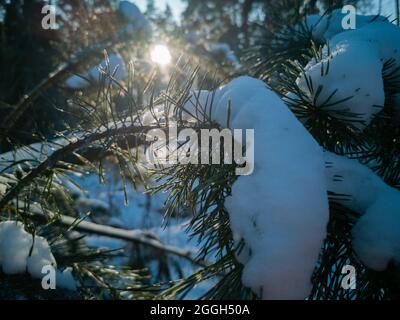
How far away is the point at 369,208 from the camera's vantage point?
2.23 ft

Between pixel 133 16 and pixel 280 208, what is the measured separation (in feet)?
10.6

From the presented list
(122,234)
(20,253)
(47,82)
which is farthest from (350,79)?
(122,234)

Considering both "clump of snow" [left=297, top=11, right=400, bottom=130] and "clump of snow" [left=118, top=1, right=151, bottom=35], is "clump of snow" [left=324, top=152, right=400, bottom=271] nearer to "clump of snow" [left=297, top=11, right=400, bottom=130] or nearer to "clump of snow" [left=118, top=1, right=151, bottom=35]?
"clump of snow" [left=297, top=11, right=400, bottom=130]

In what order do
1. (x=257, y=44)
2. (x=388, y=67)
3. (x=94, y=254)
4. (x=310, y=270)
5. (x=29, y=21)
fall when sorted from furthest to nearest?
(x=29, y=21), (x=257, y=44), (x=94, y=254), (x=388, y=67), (x=310, y=270)

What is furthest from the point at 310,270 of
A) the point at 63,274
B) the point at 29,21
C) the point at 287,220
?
the point at 29,21

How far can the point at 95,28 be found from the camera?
3.78 meters

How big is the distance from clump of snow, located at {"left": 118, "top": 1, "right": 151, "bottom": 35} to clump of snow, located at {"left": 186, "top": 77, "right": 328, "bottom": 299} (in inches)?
110

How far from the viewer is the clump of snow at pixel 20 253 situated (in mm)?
1048

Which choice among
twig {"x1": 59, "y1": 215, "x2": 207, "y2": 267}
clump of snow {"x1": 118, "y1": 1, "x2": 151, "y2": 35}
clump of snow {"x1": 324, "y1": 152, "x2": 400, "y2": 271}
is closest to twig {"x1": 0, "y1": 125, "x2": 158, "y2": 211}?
clump of snow {"x1": 324, "y1": 152, "x2": 400, "y2": 271}

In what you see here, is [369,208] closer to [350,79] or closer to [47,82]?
[350,79]

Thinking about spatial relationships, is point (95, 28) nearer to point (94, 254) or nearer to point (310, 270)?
point (94, 254)

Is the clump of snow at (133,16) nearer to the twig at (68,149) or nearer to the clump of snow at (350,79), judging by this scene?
the twig at (68,149)

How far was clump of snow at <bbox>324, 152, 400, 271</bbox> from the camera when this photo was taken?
654mm

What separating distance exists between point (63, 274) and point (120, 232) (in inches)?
60.4
